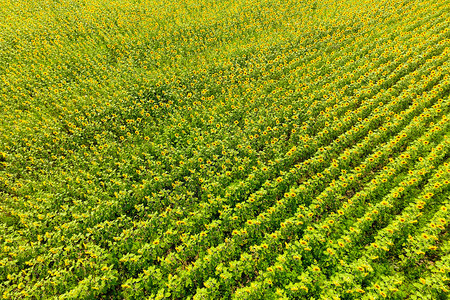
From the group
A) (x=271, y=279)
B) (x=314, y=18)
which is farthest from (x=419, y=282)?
(x=314, y=18)

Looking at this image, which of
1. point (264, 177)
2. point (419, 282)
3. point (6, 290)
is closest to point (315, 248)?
point (419, 282)

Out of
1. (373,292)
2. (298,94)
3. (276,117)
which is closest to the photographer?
(373,292)

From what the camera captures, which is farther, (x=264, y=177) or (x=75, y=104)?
(x=75, y=104)

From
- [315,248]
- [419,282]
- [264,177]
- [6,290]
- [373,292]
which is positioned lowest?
[419,282]

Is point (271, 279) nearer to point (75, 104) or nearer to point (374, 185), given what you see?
point (374, 185)

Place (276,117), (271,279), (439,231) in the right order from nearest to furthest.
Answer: (271,279) → (439,231) → (276,117)

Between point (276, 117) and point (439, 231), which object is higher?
point (276, 117)

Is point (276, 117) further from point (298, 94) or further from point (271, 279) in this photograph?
point (271, 279)
